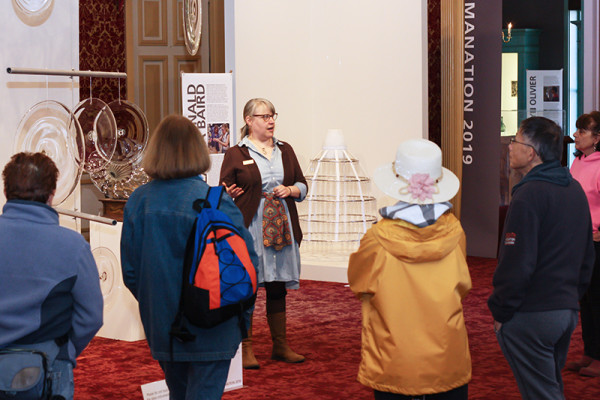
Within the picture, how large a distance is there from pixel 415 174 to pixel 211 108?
98.5 inches

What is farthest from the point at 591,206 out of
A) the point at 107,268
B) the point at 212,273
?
the point at 107,268

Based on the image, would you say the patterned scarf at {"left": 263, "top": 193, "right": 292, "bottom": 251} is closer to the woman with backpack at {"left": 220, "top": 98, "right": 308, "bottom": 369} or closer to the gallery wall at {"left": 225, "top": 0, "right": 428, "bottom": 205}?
the woman with backpack at {"left": 220, "top": 98, "right": 308, "bottom": 369}

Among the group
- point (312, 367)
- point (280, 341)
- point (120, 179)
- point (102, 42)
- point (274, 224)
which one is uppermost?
point (102, 42)

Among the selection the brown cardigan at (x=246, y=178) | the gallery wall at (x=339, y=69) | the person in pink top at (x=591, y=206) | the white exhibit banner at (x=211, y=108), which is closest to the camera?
the person in pink top at (x=591, y=206)

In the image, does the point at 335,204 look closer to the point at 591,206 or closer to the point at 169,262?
the point at 591,206

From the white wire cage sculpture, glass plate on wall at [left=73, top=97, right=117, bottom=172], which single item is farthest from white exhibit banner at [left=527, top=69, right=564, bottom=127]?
glass plate on wall at [left=73, top=97, right=117, bottom=172]

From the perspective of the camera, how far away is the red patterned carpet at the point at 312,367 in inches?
176

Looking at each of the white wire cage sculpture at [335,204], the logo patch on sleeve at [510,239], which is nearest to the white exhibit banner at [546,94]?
the white wire cage sculpture at [335,204]

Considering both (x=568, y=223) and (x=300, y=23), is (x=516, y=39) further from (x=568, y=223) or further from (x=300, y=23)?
(x=568, y=223)

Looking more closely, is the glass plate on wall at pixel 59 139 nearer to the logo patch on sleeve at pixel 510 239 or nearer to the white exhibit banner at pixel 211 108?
the white exhibit banner at pixel 211 108

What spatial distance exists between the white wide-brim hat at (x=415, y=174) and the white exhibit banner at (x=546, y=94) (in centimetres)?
796

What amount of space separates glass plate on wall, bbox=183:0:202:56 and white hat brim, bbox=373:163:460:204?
3046mm

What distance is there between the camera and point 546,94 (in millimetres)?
10758

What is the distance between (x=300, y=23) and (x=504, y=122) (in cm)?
328
